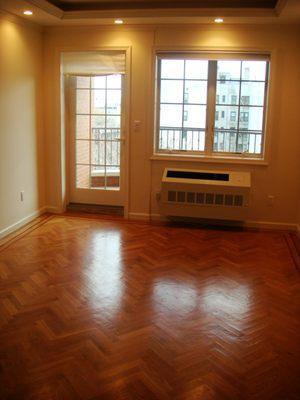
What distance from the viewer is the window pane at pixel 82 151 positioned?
18.4 ft

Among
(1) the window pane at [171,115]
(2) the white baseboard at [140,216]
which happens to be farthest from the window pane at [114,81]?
(2) the white baseboard at [140,216]

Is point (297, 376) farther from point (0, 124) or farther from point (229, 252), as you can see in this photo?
point (0, 124)

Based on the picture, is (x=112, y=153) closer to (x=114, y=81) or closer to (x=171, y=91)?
(x=114, y=81)

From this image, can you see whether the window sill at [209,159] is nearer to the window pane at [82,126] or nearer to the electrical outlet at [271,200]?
the electrical outlet at [271,200]

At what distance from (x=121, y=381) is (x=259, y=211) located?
11.0ft

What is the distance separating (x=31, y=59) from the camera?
4953mm

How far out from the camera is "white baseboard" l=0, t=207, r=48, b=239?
180 inches

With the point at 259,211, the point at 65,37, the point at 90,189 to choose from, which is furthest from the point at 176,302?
the point at 65,37

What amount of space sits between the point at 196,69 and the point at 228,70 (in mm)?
378

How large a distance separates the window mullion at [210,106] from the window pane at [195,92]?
62 millimetres

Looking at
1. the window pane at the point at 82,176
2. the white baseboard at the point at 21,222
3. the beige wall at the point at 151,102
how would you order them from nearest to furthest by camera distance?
the white baseboard at the point at 21,222 < the beige wall at the point at 151,102 < the window pane at the point at 82,176

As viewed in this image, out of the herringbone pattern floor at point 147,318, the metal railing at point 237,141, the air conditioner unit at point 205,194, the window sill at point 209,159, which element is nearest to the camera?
the herringbone pattern floor at point 147,318

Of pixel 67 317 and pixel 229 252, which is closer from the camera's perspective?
pixel 67 317

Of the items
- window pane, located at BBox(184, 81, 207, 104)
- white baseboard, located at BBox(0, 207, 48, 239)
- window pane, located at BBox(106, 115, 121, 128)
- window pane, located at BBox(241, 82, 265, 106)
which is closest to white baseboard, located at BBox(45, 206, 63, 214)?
white baseboard, located at BBox(0, 207, 48, 239)
